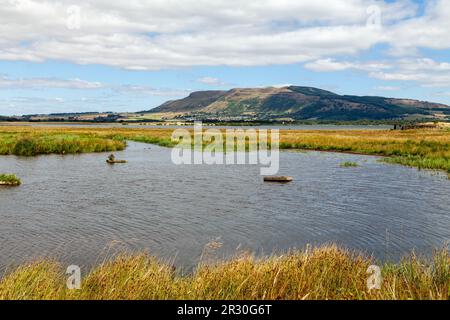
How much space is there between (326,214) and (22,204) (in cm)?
1875

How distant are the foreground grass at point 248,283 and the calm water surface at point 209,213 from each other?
469 cm

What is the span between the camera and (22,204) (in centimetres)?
2680

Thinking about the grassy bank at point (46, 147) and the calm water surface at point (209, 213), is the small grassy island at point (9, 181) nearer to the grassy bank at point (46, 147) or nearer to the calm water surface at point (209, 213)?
the calm water surface at point (209, 213)

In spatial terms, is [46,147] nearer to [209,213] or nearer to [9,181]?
[9,181]

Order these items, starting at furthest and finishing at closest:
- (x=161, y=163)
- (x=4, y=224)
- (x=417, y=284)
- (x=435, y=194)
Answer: (x=161, y=163) < (x=435, y=194) < (x=4, y=224) < (x=417, y=284)

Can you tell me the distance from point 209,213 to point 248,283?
1468cm

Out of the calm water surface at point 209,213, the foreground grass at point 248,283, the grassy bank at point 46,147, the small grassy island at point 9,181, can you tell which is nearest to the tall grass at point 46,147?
the grassy bank at point 46,147

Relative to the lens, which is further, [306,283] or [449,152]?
[449,152]

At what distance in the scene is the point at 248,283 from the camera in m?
10.7

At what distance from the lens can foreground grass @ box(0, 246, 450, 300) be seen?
9914 mm

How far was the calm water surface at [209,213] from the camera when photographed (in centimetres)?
1852
